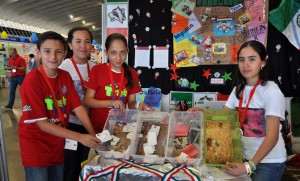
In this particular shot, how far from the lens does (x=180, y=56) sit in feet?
11.6

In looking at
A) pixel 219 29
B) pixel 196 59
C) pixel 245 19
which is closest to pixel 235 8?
pixel 245 19

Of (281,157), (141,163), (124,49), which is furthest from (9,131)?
(281,157)

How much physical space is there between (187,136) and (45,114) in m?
0.83

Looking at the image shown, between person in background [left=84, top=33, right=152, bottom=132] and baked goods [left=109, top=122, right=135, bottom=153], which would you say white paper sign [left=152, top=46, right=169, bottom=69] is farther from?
baked goods [left=109, top=122, right=135, bottom=153]

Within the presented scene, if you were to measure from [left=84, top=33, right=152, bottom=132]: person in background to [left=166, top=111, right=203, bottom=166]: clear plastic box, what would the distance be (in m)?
0.31

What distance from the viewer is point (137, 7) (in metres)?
3.53

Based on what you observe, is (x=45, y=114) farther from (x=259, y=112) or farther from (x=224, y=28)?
(x=224, y=28)

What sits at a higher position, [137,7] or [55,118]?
[137,7]

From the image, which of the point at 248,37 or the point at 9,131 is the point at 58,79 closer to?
the point at 248,37

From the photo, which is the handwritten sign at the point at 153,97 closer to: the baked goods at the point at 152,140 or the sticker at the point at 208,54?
the sticker at the point at 208,54

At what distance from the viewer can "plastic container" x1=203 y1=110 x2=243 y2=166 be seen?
1300 mm

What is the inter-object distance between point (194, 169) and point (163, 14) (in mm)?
2671

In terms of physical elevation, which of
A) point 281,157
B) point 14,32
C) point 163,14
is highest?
point 14,32

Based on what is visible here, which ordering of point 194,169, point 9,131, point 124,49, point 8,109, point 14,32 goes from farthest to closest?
point 14,32 < point 8,109 < point 9,131 < point 124,49 < point 194,169
